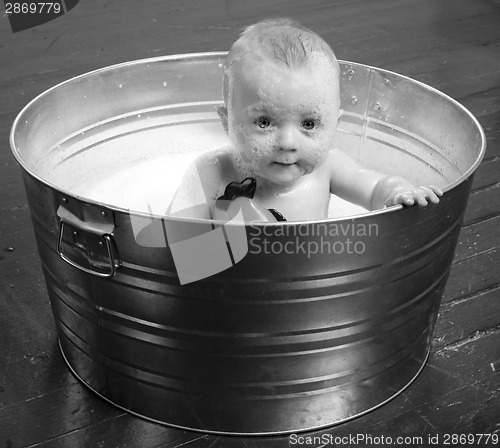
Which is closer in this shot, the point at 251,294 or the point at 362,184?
the point at 251,294

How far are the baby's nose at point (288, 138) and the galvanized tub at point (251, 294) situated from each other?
0.16 m

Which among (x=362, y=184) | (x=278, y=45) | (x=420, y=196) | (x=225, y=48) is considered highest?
(x=278, y=45)

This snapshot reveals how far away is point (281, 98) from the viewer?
0.92 metres

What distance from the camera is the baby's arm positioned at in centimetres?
103

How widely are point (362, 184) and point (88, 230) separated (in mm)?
399

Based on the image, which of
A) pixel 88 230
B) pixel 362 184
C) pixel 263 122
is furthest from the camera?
pixel 362 184

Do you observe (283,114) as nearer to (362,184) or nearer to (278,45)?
(278,45)

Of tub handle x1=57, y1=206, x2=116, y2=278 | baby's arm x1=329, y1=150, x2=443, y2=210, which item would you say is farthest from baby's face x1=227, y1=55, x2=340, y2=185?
tub handle x1=57, y1=206, x2=116, y2=278

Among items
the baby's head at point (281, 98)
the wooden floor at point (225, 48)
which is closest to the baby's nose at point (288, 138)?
the baby's head at point (281, 98)

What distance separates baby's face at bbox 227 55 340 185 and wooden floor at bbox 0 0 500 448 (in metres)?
0.33

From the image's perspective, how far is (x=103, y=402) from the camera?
1.04 meters

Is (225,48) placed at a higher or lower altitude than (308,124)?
lower

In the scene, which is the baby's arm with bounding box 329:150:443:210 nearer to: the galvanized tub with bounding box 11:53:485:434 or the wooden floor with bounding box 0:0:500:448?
the galvanized tub with bounding box 11:53:485:434

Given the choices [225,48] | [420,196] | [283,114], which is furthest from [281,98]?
[225,48]
